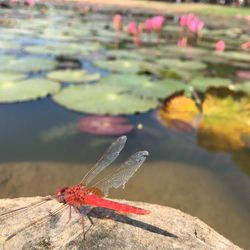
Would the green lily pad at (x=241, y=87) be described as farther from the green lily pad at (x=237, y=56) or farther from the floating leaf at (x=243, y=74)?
the green lily pad at (x=237, y=56)

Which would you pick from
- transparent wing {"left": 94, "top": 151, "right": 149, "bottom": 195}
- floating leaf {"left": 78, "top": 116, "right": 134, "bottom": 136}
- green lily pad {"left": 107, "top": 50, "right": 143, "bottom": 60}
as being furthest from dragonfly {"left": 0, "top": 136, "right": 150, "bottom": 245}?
green lily pad {"left": 107, "top": 50, "right": 143, "bottom": 60}

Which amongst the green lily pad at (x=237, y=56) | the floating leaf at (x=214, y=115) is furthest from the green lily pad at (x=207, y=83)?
the green lily pad at (x=237, y=56)

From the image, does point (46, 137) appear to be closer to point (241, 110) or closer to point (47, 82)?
point (47, 82)

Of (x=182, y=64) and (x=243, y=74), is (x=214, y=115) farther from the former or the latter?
(x=182, y=64)

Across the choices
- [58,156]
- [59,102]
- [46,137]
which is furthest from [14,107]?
[58,156]

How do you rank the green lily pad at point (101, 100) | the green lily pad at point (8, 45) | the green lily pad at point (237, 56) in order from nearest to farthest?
1. the green lily pad at point (101, 100)
2. the green lily pad at point (8, 45)
3. the green lily pad at point (237, 56)
